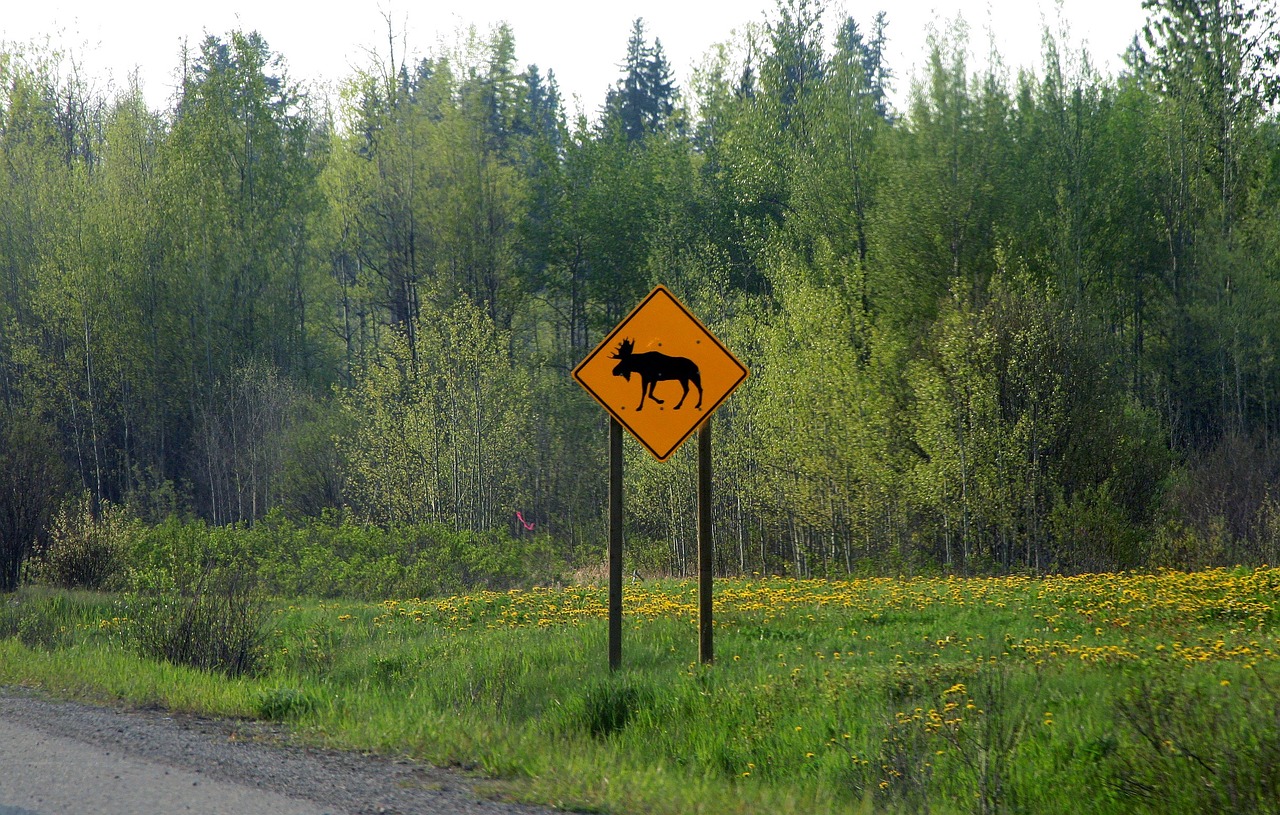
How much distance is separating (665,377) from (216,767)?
448 centimetres

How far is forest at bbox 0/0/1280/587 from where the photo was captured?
24109 millimetres

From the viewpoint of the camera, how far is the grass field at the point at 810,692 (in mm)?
6098

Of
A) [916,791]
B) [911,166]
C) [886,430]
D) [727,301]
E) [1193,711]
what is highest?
[911,166]

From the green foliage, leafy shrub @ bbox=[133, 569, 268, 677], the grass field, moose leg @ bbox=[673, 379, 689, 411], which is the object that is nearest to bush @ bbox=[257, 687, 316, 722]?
the grass field

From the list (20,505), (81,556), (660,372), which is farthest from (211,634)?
(20,505)

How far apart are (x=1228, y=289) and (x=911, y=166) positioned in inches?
432

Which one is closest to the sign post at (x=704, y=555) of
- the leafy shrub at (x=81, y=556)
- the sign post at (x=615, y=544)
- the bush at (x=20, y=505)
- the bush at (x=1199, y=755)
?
the sign post at (x=615, y=544)

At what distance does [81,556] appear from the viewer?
1827 centimetres

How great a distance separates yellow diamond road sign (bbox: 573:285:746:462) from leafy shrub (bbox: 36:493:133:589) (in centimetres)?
1271

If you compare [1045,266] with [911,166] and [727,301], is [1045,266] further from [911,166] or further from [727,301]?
[727,301]

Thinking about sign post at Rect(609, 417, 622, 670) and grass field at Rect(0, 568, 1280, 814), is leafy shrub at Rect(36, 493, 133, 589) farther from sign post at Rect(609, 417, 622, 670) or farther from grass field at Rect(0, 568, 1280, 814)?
sign post at Rect(609, 417, 622, 670)

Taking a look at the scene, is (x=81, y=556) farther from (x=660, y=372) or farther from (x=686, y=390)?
(x=686, y=390)

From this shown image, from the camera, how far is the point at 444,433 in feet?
106

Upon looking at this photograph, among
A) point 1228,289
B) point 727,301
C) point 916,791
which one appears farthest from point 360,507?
point 916,791
